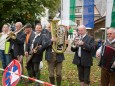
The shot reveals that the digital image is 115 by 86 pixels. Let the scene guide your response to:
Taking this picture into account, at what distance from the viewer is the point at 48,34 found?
8344 millimetres

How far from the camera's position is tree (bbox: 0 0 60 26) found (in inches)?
1271

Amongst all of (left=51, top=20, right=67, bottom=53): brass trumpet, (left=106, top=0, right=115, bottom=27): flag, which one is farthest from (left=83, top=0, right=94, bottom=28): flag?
(left=51, top=20, right=67, bottom=53): brass trumpet

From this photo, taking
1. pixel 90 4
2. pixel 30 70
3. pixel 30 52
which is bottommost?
pixel 30 70

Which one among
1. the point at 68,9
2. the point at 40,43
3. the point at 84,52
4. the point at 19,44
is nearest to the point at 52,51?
the point at 40,43

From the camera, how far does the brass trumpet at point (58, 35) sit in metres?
8.10

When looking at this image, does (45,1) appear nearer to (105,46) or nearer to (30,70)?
(30,70)

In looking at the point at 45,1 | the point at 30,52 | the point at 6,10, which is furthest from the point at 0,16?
the point at 30,52

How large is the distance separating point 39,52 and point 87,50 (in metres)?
1.43

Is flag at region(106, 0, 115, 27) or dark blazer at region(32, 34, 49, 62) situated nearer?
dark blazer at region(32, 34, 49, 62)

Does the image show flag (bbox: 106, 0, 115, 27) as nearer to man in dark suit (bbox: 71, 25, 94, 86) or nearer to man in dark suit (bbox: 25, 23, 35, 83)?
man in dark suit (bbox: 71, 25, 94, 86)

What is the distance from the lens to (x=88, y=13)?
10.3 m

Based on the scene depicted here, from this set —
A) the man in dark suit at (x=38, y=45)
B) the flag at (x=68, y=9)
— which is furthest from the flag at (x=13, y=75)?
the flag at (x=68, y=9)

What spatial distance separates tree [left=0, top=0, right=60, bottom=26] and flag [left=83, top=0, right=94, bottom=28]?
2209 centimetres

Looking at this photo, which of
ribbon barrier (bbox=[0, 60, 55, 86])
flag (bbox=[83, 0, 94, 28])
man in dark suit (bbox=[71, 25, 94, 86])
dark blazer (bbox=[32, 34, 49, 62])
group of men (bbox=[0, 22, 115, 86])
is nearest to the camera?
ribbon barrier (bbox=[0, 60, 55, 86])
